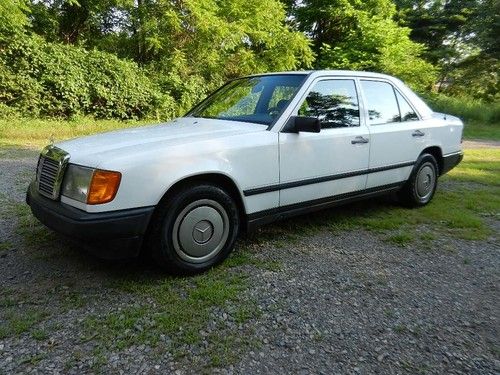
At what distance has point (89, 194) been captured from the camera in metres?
2.65

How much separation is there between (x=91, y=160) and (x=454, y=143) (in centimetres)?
463

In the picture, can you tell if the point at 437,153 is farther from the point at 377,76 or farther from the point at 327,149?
the point at 327,149

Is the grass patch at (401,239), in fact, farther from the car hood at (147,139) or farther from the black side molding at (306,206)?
the car hood at (147,139)

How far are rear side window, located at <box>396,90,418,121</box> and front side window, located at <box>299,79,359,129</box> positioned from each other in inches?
33.2

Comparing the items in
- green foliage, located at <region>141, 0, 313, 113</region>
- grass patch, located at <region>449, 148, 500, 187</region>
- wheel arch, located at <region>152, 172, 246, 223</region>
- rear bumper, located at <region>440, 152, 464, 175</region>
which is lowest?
grass patch, located at <region>449, 148, 500, 187</region>

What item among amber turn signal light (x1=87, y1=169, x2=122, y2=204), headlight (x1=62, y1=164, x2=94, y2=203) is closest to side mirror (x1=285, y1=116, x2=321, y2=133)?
amber turn signal light (x1=87, y1=169, x2=122, y2=204)

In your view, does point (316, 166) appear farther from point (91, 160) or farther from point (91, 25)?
point (91, 25)

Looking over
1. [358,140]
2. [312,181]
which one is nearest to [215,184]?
[312,181]

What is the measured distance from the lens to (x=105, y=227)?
262cm

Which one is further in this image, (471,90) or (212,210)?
(471,90)

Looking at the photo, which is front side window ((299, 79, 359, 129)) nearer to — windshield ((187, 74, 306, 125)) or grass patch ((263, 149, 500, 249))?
windshield ((187, 74, 306, 125))

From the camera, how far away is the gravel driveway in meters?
2.15

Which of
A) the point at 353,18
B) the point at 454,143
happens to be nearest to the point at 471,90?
the point at 353,18

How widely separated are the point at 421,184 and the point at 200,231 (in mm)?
3152
